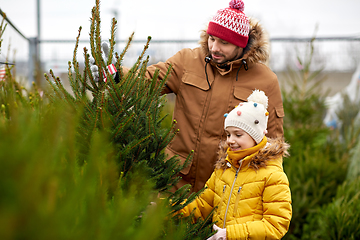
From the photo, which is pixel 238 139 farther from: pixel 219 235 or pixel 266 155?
pixel 219 235

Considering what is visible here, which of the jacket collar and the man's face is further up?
the man's face

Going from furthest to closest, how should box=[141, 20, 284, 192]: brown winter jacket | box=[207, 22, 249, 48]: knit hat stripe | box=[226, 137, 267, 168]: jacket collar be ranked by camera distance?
1. box=[141, 20, 284, 192]: brown winter jacket
2. box=[207, 22, 249, 48]: knit hat stripe
3. box=[226, 137, 267, 168]: jacket collar

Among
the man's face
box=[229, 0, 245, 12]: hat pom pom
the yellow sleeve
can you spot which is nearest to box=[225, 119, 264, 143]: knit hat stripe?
the yellow sleeve

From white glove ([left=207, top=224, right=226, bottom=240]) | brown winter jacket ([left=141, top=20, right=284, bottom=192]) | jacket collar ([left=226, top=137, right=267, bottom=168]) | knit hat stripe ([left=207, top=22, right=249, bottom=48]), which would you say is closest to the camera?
white glove ([left=207, top=224, right=226, bottom=240])

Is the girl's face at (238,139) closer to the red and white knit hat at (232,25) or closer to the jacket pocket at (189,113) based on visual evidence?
the jacket pocket at (189,113)

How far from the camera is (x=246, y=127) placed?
6.55 ft

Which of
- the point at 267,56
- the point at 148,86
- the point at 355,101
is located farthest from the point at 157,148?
the point at 355,101

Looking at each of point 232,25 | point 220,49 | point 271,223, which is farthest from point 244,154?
point 232,25

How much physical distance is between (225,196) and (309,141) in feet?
11.7

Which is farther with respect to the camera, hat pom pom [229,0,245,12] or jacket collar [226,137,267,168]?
hat pom pom [229,0,245,12]

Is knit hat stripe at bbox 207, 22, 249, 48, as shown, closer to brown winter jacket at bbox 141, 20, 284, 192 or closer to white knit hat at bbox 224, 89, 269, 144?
brown winter jacket at bbox 141, 20, 284, 192

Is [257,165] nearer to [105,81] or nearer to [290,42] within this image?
[105,81]

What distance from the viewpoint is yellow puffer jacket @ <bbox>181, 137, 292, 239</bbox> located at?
1801mm

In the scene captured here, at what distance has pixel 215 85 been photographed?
2.62 metres
